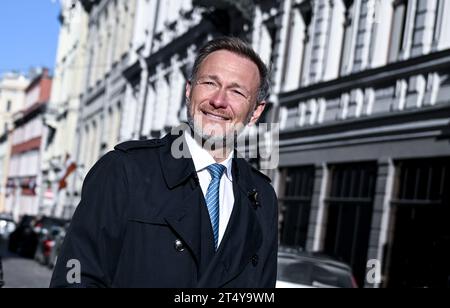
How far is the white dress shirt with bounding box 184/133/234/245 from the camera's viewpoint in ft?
9.50

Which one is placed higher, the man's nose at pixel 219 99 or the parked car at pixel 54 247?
the man's nose at pixel 219 99

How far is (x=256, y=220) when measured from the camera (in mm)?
2990

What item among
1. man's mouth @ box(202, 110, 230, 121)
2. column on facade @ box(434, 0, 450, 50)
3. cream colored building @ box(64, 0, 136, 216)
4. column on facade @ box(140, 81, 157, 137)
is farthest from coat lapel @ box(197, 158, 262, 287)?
cream colored building @ box(64, 0, 136, 216)

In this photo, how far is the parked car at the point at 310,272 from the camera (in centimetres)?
948

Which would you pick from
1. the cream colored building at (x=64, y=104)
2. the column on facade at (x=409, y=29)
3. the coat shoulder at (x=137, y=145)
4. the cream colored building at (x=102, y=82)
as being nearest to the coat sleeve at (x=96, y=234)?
the coat shoulder at (x=137, y=145)

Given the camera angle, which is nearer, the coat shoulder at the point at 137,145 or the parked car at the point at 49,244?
the coat shoulder at the point at 137,145

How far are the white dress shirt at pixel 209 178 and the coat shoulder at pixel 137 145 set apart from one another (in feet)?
0.37

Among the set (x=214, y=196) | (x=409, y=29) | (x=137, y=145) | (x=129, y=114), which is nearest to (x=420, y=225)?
(x=409, y=29)

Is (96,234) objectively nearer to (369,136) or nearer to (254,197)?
(254,197)

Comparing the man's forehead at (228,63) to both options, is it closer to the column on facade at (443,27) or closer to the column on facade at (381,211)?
the column on facade at (443,27)

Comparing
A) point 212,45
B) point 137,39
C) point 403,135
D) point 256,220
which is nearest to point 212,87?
point 212,45

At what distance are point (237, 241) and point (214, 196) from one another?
0.54 ft

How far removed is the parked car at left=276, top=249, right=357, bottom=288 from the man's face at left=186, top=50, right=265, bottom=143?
6095 millimetres

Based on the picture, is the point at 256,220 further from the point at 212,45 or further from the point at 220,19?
the point at 220,19
